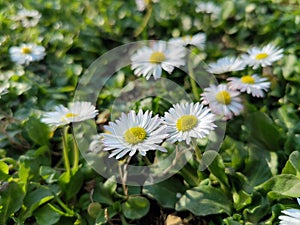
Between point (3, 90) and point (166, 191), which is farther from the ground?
point (3, 90)

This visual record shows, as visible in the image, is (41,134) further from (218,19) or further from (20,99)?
(218,19)

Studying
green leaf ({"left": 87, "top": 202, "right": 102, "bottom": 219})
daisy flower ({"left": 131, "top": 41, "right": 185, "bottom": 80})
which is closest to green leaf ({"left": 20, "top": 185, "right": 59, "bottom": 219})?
green leaf ({"left": 87, "top": 202, "right": 102, "bottom": 219})

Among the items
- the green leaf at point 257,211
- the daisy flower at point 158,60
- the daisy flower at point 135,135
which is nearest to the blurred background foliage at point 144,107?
the green leaf at point 257,211

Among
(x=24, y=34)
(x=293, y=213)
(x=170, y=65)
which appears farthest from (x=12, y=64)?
(x=293, y=213)

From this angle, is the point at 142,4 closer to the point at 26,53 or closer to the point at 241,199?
the point at 26,53

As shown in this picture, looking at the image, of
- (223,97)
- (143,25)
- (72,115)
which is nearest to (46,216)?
(72,115)

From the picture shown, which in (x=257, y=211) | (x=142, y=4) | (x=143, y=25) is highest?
(x=142, y=4)

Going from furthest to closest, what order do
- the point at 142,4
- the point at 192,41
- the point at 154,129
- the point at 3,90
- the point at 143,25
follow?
the point at 142,4 → the point at 143,25 → the point at 192,41 → the point at 3,90 → the point at 154,129
